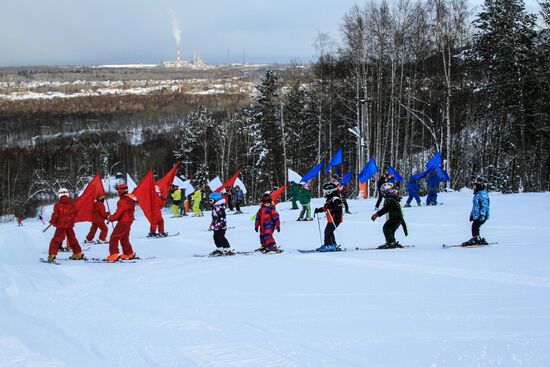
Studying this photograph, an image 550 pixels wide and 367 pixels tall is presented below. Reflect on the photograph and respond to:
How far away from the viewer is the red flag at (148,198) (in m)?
15.9

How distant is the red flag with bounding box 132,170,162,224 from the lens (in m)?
15.9

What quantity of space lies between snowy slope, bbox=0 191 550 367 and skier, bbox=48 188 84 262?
726mm

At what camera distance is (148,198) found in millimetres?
16141

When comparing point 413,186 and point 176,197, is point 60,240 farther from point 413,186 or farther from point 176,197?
point 413,186

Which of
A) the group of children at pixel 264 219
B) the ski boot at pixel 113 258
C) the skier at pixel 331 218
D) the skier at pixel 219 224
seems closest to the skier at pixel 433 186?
the group of children at pixel 264 219

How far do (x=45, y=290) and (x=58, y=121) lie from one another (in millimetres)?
137008

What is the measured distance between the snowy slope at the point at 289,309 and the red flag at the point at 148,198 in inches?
149

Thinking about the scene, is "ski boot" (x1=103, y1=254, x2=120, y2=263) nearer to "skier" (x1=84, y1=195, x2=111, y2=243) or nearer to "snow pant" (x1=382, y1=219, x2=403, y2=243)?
"skier" (x1=84, y1=195, x2=111, y2=243)

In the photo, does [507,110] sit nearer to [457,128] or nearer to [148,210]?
[457,128]

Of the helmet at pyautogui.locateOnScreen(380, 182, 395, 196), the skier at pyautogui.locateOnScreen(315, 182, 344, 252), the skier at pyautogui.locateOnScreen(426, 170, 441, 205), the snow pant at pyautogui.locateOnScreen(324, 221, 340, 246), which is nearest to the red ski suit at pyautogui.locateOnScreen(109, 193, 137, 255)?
the skier at pyautogui.locateOnScreen(315, 182, 344, 252)

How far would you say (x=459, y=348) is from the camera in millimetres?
4957

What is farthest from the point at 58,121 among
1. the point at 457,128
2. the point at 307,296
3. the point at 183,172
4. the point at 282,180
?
the point at 307,296

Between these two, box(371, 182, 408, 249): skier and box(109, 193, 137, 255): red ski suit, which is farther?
box(371, 182, 408, 249): skier

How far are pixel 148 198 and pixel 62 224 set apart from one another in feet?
13.3
